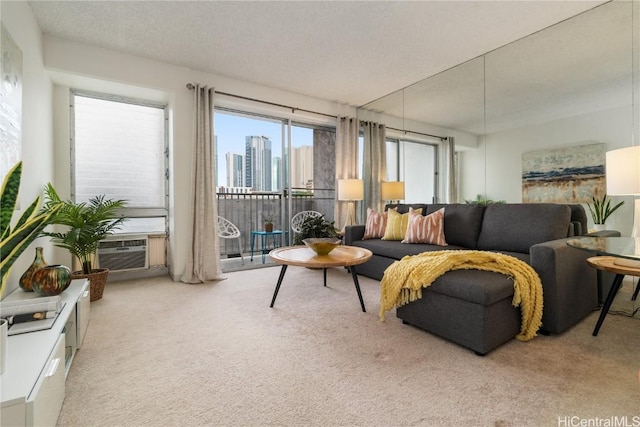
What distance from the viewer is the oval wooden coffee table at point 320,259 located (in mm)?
2225

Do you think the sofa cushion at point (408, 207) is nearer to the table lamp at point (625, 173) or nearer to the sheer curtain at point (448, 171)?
the sheer curtain at point (448, 171)

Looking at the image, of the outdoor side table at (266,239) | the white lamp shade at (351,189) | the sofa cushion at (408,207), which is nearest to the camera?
the sofa cushion at (408,207)

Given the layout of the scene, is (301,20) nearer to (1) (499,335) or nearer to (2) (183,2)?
→ (2) (183,2)

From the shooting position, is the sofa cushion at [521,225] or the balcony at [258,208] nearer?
the sofa cushion at [521,225]

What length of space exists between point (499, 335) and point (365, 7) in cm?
269

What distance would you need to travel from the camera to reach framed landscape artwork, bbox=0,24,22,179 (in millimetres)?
1763

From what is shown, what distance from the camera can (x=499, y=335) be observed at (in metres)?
1.75

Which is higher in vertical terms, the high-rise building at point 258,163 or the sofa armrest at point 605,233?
the high-rise building at point 258,163

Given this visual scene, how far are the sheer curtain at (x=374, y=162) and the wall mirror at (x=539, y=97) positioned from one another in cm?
104

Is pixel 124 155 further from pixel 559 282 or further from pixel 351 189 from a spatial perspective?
pixel 559 282

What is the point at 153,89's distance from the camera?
339cm

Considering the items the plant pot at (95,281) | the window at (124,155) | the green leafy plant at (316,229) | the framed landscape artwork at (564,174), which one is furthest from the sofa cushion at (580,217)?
the window at (124,155)

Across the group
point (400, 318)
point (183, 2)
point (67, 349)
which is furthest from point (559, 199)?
point (67, 349)

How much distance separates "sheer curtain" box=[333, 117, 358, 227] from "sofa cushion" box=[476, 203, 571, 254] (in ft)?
7.65
